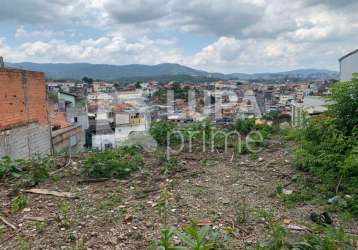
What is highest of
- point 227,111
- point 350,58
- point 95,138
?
point 350,58

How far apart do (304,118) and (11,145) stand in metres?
7.01

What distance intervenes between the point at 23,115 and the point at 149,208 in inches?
281

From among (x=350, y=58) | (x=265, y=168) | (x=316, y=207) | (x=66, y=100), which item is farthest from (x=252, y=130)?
(x=66, y=100)

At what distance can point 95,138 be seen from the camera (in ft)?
39.4

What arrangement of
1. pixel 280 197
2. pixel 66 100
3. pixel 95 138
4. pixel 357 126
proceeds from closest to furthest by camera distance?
1. pixel 280 197
2. pixel 357 126
3. pixel 95 138
4. pixel 66 100

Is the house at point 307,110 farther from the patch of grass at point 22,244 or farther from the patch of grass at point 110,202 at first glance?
the patch of grass at point 22,244

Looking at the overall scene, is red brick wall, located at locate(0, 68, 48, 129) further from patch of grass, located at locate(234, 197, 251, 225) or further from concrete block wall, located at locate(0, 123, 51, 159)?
patch of grass, located at locate(234, 197, 251, 225)

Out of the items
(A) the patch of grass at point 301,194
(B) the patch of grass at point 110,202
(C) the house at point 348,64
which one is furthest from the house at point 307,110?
(C) the house at point 348,64

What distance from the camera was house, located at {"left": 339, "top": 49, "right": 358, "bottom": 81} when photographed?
12.7 metres

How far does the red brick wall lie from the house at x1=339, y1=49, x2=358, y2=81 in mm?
10652

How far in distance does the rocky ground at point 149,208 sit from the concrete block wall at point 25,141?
12.5ft

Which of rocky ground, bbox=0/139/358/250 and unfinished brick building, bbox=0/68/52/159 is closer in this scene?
rocky ground, bbox=0/139/358/250

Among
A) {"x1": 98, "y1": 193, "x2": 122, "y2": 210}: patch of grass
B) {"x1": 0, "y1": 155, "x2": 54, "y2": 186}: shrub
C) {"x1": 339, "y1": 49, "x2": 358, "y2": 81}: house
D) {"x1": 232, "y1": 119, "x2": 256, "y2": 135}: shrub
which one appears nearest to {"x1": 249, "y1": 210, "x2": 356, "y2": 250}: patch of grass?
{"x1": 98, "y1": 193, "x2": 122, "y2": 210}: patch of grass

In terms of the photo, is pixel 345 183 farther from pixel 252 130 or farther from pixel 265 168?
pixel 252 130
